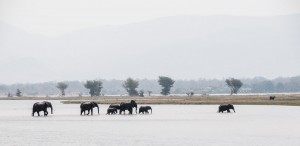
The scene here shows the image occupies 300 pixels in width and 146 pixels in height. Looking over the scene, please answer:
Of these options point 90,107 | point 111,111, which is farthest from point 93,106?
point 111,111

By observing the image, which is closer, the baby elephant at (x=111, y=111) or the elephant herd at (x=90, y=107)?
the elephant herd at (x=90, y=107)

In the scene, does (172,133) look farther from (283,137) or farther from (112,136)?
(283,137)

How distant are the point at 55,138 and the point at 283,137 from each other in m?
12.9

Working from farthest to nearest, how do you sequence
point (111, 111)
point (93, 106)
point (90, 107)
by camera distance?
A: point (111, 111)
point (93, 106)
point (90, 107)

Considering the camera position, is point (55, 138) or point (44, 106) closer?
point (55, 138)

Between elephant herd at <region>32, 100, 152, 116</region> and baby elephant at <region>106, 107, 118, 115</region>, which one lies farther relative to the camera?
baby elephant at <region>106, 107, 118, 115</region>

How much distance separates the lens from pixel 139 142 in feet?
109

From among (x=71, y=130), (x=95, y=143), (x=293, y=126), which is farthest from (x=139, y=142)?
(x=293, y=126)

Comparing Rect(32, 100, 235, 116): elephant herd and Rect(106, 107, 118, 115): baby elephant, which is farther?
Rect(106, 107, 118, 115): baby elephant

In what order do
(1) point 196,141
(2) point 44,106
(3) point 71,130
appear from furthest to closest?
(2) point 44,106 → (3) point 71,130 → (1) point 196,141

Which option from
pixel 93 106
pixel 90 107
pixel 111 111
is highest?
pixel 93 106

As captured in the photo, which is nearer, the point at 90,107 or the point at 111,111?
the point at 90,107

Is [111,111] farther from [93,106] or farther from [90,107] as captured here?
[90,107]

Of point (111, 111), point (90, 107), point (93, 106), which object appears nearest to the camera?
point (90, 107)
